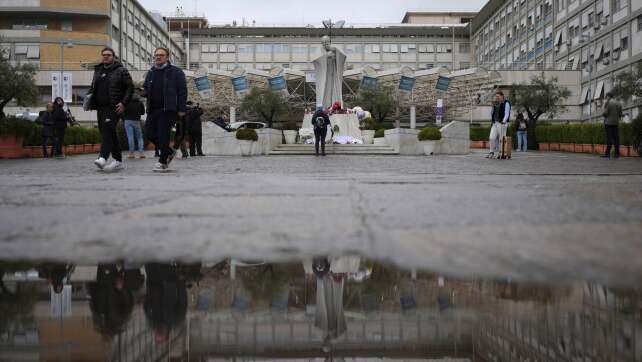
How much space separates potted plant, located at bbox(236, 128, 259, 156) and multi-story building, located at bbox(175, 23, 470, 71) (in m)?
60.6

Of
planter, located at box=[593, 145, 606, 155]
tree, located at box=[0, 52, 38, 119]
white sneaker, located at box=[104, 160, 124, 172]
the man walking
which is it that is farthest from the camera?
planter, located at box=[593, 145, 606, 155]

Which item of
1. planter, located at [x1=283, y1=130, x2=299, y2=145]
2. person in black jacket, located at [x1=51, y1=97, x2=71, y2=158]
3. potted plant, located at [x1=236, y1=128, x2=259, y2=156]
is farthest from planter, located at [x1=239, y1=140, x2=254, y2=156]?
person in black jacket, located at [x1=51, y1=97, x2=71, y2=158]

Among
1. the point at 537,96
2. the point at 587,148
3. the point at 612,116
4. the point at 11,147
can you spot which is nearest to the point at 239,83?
the point at 537,96

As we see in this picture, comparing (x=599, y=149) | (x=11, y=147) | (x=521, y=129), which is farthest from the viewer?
(x=521, y=129)

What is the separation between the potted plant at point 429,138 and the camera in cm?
2439

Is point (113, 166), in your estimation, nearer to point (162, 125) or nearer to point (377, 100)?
point (162, 125)

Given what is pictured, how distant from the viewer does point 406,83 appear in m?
53.9

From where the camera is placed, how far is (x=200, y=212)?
3.98m

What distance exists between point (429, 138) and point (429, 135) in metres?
0.11

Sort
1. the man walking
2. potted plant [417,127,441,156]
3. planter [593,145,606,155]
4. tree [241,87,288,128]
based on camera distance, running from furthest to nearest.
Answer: tree [241,87,288,128], potted plant [417,127,441,156], planter [593,145,606,155], the man walking

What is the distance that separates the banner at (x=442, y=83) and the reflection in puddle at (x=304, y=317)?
53068mm

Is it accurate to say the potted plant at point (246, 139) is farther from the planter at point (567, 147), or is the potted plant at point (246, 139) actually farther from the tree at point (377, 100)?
the tree at point (377, 100)

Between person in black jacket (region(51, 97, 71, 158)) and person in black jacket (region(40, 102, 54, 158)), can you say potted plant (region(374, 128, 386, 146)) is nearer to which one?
person in black jacket (region(40, 102, 54, 158))

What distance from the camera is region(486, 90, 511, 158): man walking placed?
15820mm
